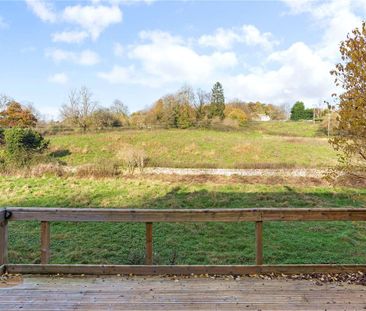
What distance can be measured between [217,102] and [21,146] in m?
30.0

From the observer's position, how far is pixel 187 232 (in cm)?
809

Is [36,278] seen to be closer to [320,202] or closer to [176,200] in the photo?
[176,200]

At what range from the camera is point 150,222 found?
11.6ft

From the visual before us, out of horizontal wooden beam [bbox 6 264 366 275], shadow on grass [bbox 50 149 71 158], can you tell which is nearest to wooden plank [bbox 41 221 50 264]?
horizontal wooden beam [bbox 6 264 366 275]

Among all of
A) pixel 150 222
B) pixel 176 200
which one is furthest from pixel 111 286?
pixel 176 200

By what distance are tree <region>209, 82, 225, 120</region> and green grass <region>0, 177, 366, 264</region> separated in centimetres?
2802

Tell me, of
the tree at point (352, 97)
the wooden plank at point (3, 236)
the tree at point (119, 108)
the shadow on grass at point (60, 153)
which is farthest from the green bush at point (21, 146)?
the tree at point (119, 108)

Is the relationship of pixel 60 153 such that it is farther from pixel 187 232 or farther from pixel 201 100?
pixel 201 100

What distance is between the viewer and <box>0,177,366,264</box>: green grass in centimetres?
644

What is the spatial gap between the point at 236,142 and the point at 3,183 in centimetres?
1690

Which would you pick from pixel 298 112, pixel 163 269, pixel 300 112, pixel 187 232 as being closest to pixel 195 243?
pixel 187 232

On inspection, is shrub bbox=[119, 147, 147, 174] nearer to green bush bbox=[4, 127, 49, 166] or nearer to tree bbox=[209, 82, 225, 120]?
green bush bbox=[4, 127, 49, 166]

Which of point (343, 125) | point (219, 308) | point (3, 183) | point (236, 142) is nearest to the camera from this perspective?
point (219, 308)

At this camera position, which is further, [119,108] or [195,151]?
[119,108]
